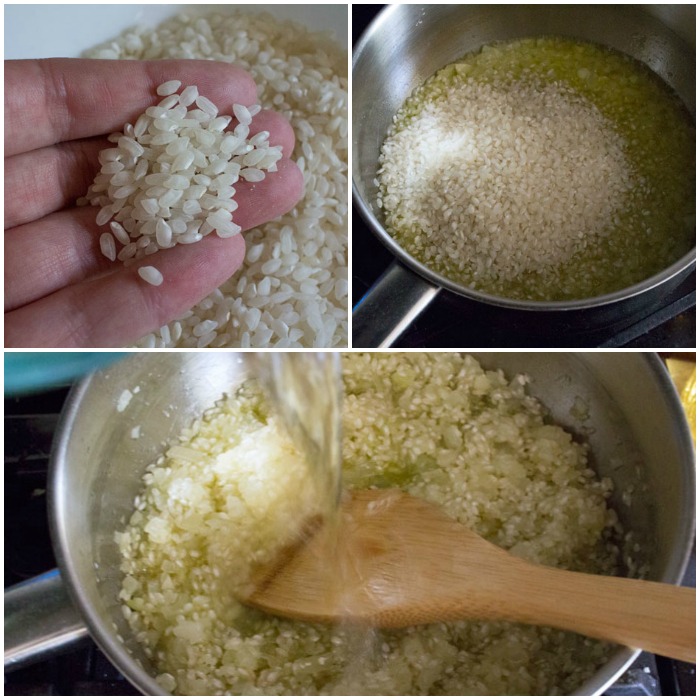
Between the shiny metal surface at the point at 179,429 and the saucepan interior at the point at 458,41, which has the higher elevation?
the saucepan interior at the point at 458,41

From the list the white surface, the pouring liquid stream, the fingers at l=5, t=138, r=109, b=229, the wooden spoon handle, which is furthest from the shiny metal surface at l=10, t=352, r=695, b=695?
the white surface

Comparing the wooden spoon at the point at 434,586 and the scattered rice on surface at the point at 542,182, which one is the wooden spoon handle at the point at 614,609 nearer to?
the wooden spoon at the point at 434,586

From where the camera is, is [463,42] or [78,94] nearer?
[78,94]

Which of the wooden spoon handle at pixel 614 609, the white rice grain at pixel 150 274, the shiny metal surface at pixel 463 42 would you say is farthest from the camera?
the shiny metal surface at pixel 463 42

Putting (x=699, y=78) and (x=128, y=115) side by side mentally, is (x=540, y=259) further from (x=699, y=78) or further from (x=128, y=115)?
(x=128, y=115)

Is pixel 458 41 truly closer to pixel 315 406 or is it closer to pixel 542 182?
pixel 542 182

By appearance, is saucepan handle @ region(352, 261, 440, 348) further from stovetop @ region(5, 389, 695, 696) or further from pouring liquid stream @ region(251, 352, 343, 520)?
stovetop @ region(5, 389, 695, 696)

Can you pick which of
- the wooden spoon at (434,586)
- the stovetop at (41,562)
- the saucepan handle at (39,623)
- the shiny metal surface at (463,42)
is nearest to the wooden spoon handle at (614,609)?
the wooden spoon at (434,586)

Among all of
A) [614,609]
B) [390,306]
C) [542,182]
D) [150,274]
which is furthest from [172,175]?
[614,609]
